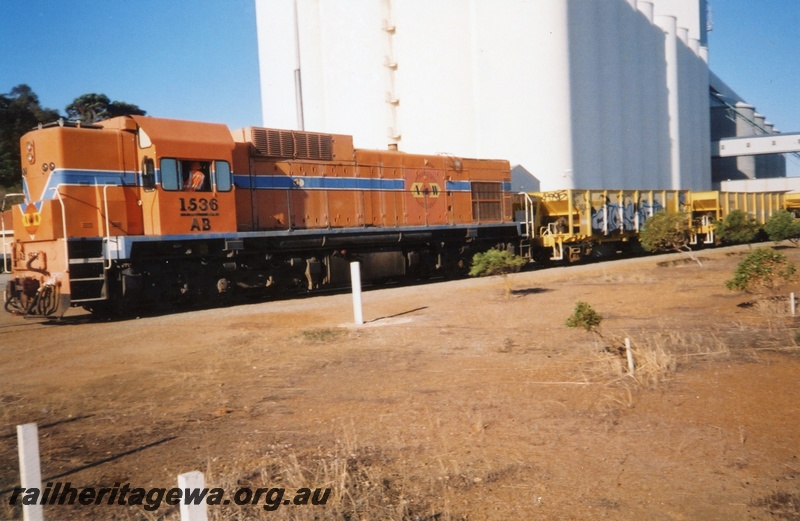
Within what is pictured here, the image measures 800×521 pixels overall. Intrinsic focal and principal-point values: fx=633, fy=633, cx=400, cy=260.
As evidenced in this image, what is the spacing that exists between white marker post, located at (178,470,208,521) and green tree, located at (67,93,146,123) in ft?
128

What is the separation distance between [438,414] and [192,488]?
3.67m

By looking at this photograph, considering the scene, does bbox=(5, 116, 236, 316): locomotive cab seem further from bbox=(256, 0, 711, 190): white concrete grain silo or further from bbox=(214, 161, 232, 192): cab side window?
bbox=(256, 0, 711, 190): white concrete grain silo

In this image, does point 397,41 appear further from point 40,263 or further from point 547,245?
point 40,263

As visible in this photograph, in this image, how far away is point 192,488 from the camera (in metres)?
2.71

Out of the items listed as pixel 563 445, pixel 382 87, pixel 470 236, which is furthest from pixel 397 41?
pixel 563 445

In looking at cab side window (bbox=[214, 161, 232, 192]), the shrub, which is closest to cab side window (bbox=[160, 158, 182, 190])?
cab side window (bbox=[214, 161, 232, 192])

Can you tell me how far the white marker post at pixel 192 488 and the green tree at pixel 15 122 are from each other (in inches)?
1304

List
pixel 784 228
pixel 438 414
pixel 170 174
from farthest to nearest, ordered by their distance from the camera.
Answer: pixel 784 228, pixel 170 174, pixel 438 414

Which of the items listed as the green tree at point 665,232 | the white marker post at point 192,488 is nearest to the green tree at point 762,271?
the green tree at point 665,232

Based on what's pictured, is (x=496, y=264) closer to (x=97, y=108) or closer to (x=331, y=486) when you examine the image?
(x=331, y=486)

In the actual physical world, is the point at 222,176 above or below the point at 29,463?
above

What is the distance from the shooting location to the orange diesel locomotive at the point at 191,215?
13.2 metres

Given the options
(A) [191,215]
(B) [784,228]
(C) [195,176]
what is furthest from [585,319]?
(B) [784,228]

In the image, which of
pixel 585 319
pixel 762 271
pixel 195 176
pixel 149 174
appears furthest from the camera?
pixel 195 176
